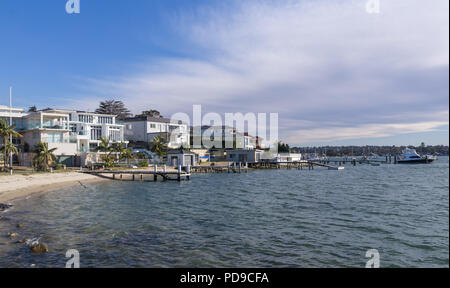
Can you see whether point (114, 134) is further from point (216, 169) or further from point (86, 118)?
point (216, 169)

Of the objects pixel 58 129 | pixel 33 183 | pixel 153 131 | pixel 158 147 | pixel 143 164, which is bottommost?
pixel 33 183

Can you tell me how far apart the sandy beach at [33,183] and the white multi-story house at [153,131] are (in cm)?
4031

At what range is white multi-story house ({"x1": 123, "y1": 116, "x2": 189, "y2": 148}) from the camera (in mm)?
90125

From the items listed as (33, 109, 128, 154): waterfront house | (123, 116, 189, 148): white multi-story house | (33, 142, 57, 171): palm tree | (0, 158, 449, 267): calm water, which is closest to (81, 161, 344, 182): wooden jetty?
(33, 142, 57, 171): palm tree

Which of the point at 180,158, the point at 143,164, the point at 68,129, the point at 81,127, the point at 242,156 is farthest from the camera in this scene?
the point at 242,156

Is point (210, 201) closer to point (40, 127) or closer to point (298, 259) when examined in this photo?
point (298, 259)

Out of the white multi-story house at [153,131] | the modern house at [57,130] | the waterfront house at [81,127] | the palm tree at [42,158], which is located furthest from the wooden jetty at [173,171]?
the white multi-story house at [153,131]

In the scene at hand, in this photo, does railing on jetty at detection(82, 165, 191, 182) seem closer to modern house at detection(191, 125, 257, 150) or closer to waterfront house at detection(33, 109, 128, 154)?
waterfront house at detection(33, 109, 128, 154)

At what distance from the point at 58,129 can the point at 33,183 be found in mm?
22628

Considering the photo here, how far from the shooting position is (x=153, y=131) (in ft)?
303

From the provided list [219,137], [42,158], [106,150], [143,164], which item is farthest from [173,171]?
[219,137]

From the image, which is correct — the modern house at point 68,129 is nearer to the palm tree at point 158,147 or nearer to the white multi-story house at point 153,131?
the palm tree at point 158,147

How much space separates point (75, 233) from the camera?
17.8 meters
